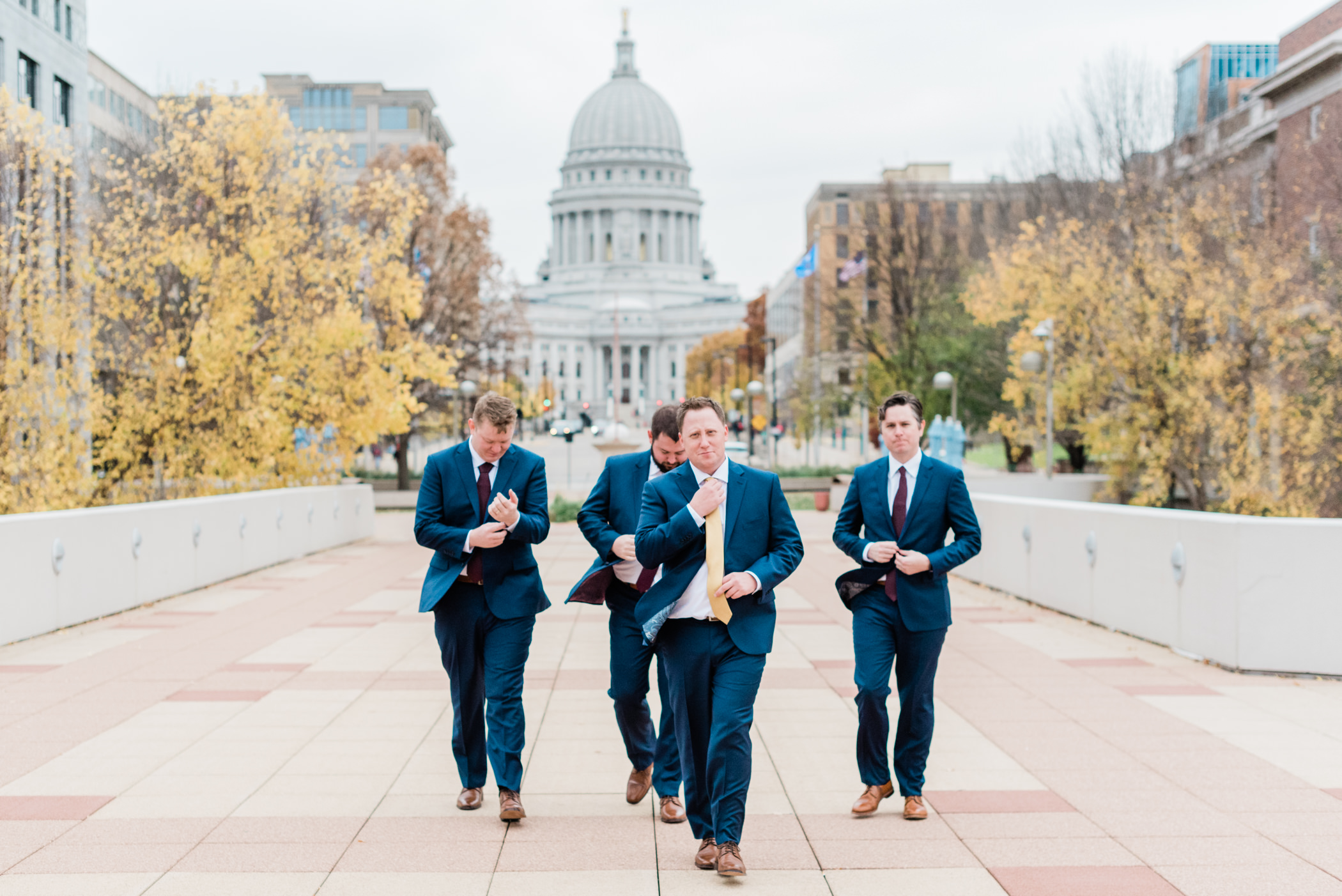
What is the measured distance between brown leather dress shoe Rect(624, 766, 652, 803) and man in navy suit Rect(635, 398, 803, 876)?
1120mm

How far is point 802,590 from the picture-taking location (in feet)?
54.1

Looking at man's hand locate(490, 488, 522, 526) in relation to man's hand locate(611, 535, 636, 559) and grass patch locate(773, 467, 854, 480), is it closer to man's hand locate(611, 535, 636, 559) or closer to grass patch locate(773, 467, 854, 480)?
man's hand locate(611, 535, 636, 559)

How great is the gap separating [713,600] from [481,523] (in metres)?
1.61

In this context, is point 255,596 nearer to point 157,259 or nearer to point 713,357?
point 157,259

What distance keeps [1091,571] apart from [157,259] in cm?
1464

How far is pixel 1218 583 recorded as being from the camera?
10.5 meters

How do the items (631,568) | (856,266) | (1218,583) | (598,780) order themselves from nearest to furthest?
(631,568) < (598,780) < (1218,583) < (856,266)

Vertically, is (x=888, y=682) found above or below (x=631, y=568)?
below

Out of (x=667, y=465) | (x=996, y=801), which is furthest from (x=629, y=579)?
(x=996, y=801)

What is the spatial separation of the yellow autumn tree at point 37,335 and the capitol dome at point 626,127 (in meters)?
175

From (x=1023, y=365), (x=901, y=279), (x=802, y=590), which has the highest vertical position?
(x=901, y=279)

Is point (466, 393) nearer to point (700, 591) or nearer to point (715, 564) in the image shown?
point (700, 591)

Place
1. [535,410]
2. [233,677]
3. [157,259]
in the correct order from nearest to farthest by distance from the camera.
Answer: [233,677] < [157,259] < [535,410]

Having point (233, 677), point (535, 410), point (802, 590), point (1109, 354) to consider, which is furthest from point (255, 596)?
point (535, 410)
